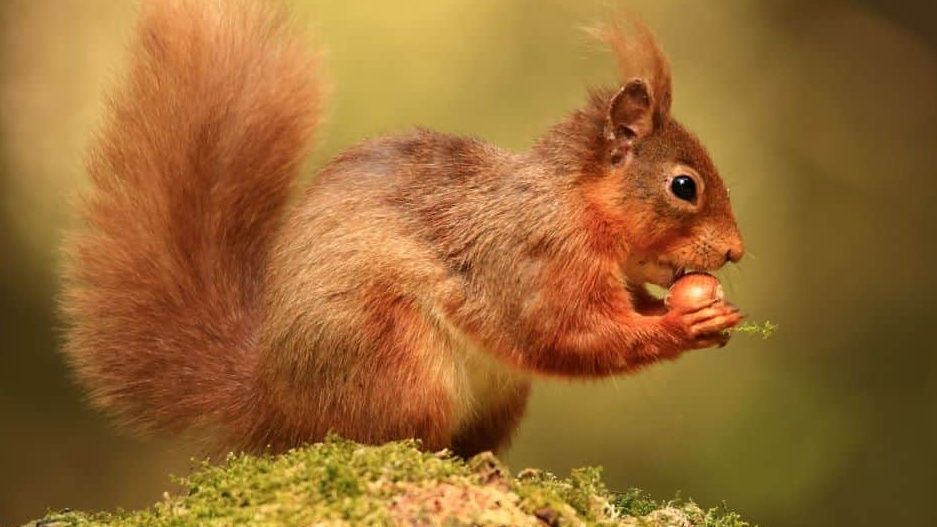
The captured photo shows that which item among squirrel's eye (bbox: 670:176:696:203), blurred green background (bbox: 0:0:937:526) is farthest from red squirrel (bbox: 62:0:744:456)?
blurred green background (bbox: 0:0:937:526)

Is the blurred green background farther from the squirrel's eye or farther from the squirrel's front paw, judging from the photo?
the squirrel's front paw

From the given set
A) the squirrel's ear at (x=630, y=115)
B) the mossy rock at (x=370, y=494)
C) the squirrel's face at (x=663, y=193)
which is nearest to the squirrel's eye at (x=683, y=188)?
the squirrel's face at (x=663, y=193)

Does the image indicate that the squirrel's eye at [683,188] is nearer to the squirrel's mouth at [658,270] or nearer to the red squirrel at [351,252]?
the red squirrel at [351,252]

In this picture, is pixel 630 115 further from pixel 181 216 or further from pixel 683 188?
pixel 181 216

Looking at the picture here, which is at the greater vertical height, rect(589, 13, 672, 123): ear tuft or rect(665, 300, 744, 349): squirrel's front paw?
rect(589, 13, 672, 123): ear tuft

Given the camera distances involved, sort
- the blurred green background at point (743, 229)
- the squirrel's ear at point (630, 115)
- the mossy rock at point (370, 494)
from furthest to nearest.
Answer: the blurred green background at point (743, 229) < the squirrel's ear at point (630, 115) < the mossy rock at point (370, 494)

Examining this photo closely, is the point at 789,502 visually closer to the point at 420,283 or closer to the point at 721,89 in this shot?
the point at 721,89

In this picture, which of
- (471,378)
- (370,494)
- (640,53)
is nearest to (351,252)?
(471,378)
